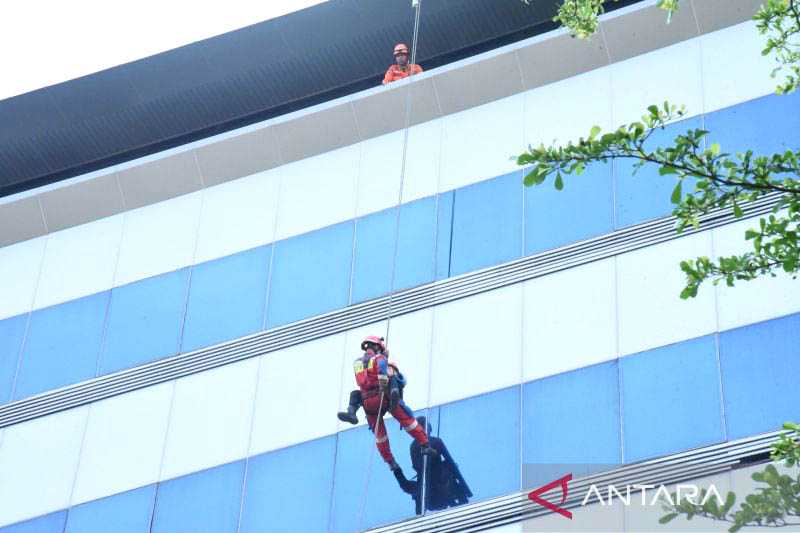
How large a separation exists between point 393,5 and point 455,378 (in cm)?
597

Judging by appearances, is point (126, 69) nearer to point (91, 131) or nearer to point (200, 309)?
point (91, 131)

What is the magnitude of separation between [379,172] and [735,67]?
15.1 feet

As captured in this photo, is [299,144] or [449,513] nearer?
[449,513]

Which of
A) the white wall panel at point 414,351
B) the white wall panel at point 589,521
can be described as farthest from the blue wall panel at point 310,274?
the white wall panel at point 589,521

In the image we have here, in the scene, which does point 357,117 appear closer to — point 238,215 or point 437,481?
point 238,215

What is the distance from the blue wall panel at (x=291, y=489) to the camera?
16.9 meters

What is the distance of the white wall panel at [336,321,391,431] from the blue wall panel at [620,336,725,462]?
3.12 meters

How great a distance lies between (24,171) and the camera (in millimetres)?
22703

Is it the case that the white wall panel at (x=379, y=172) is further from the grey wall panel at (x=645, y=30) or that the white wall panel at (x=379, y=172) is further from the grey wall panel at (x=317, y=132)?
the grey wall panel at (x=645, y=30)

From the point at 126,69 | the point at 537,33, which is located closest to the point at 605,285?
the point at 537,33

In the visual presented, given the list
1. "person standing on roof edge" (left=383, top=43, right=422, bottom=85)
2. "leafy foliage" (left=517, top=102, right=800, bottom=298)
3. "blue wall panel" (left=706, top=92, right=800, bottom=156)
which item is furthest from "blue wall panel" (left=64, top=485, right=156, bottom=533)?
"leafy foliage" (left=517, top=102, right=800, bottom=298)

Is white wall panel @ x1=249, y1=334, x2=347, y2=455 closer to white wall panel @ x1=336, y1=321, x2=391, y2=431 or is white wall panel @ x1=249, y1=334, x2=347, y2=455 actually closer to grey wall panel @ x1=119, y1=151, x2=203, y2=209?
white wall panel @ x1=336, y1=321, x2=391, y2=431

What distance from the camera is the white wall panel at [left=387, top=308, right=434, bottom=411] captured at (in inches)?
677

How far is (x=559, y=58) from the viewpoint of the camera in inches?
769
